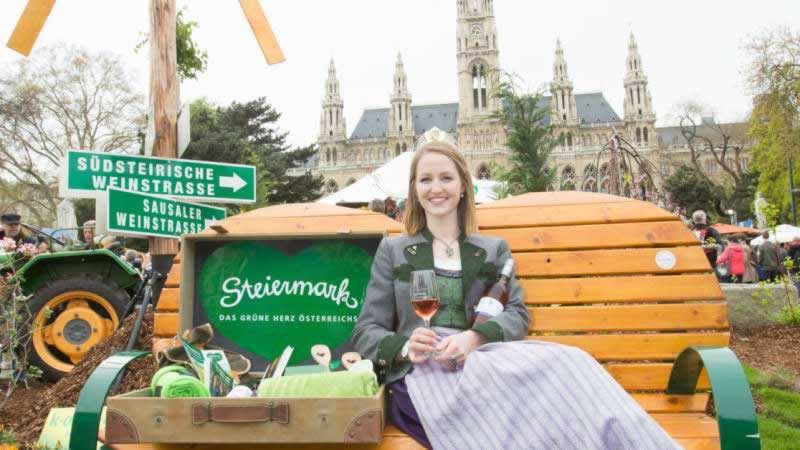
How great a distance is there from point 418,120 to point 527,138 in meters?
82.0

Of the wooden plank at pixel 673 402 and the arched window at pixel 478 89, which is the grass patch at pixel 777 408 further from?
the arched window at pixel 478 89

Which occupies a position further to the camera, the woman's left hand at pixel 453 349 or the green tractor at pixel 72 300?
the green tractor at pixel 72 300

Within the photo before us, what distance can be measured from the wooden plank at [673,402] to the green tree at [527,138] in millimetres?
6417

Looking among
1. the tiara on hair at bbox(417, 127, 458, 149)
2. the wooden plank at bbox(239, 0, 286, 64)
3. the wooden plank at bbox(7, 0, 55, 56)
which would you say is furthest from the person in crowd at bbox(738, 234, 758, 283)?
the wooden plank at bbox(7, 0, 55, 56)

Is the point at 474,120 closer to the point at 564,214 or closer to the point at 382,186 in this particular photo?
the point at 382,186

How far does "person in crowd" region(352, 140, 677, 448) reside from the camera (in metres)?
1.87

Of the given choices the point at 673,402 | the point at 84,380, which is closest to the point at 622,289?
the point at 673,402

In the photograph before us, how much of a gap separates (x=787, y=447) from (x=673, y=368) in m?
1.55

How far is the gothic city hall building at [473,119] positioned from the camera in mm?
80688

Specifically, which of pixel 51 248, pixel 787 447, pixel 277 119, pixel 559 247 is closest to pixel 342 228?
pixel 559 247

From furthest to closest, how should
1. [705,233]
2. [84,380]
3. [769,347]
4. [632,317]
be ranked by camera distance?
[705,233] < [769,347] < [84,380] < [632,317]

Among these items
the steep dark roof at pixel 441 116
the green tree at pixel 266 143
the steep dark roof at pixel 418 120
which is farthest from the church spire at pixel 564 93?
Result: the green tree at pixel 266 143

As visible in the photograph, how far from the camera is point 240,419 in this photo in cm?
189

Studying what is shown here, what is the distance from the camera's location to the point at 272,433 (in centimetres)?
188
